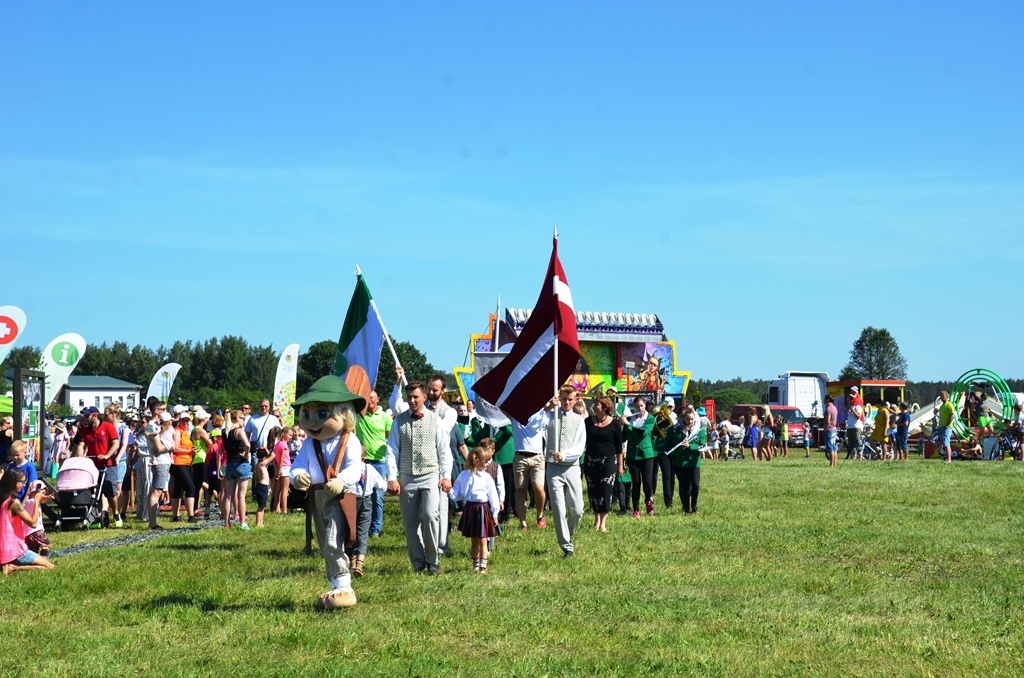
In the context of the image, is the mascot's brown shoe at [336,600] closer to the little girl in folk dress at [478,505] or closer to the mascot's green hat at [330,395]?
the mascot's green hat at [330,395]

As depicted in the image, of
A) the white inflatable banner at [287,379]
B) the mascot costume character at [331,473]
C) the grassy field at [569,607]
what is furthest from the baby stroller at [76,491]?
the white inflatable banner at [287,379]

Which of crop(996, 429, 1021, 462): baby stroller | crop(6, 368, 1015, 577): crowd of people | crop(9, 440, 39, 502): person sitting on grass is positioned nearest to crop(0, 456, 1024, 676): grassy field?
crop(6, 368, 1015, 577): crowd of people

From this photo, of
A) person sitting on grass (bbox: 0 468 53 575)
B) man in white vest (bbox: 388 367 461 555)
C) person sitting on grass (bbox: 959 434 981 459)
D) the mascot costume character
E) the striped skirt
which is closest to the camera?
the mascot costume character

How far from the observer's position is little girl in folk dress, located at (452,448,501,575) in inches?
440

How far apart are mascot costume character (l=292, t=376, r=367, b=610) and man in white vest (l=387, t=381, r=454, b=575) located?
1840 mm

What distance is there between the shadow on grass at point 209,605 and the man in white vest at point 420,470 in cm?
179

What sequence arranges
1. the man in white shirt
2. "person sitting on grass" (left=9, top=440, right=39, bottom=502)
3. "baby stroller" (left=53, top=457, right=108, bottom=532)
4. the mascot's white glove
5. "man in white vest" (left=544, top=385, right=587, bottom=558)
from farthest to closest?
the man in white shirt
"baby stroller" (left=53, top=457, right=108, bottom=532)
"person sitting on grass" (left=9, top=440, right=39, bottom=502)
"man in white vest" (left=544, top=385, right=587, bottom=558)
the mascot's white glove

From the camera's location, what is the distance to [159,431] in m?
17.6

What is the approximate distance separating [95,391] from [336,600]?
360 feet

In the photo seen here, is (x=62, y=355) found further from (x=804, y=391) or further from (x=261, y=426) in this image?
(x=804, y=391)

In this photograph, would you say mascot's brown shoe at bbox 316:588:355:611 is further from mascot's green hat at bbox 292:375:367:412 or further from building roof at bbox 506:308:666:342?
building roof at bbox 506:308:666:342

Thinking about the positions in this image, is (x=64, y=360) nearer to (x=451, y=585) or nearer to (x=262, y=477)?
(x=262, y=477)

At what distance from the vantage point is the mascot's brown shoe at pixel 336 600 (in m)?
9.22

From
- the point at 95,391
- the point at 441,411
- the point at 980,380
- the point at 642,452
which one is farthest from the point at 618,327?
the point at 95,391
